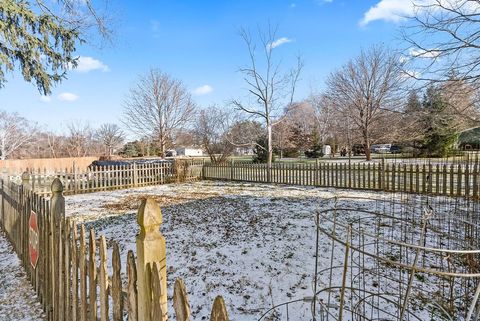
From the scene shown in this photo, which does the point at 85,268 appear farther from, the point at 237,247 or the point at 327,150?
the point at 327,150

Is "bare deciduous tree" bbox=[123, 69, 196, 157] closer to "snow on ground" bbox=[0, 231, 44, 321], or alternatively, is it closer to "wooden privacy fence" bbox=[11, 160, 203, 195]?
"wooden privacy fence" bbox=[11, 160, 203, 195]

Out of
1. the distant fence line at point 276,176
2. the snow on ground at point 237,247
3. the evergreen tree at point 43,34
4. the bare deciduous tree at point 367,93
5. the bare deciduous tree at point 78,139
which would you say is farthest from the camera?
the bare deciduous tree at point 78,139

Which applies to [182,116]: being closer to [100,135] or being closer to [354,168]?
[354,168]

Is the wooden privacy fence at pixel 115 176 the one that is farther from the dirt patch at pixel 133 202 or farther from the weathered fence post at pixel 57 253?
the weathered fence post at pixel 57 253

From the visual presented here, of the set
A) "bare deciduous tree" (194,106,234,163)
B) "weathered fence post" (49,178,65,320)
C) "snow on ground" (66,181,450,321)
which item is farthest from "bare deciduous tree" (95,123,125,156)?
"weathered fence post" (49,178,65,320)

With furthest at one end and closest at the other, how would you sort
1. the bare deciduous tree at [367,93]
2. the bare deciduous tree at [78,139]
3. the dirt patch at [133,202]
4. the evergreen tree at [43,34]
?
the bare deciduous tree at [78,139] < the bare deciduous tree at [367,93] < the dirt patch at [133,202] < the evergreen tree at [43,34]

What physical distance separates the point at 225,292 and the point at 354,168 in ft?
27.1

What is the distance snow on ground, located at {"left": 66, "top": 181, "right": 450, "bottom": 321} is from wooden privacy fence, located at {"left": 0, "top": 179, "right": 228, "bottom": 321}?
994mm

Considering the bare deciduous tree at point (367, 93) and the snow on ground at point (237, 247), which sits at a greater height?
the bare deciduous tree at point (367, 93)

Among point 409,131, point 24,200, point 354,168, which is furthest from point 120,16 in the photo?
point 409,131

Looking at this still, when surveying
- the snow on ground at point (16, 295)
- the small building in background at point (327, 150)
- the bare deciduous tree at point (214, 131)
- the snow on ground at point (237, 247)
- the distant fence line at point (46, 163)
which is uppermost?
the bare deciduous tree at point (214, 131)

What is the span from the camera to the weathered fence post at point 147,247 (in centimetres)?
109

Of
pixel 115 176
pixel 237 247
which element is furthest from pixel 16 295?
pixel 115 176

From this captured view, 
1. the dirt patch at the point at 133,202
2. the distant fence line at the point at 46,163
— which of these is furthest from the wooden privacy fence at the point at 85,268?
the distant fence line at the point at 46,163
